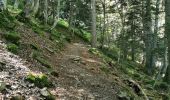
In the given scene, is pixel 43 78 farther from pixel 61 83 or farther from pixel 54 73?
pixel 54 73

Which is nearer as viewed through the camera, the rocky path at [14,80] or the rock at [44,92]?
the rocky path at [14,80]

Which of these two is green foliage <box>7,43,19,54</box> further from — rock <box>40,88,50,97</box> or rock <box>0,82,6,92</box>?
rock <box>0,82,6,92</box>

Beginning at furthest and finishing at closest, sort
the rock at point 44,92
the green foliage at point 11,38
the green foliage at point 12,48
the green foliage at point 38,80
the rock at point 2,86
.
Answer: the green foliage at point 11,38
the green foliage at point 12,48
the green foliage at point 38,80
the rock at point 44,92
the rock at point 2,86

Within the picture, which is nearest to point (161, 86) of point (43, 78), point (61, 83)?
point (61, 83)

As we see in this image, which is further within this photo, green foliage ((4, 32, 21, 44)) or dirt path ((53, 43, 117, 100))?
green foliage ((4, 32, 21, 44))

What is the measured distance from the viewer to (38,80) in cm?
957

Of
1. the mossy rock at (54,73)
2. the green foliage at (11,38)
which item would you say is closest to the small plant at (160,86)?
the mossy rock at (54,73)

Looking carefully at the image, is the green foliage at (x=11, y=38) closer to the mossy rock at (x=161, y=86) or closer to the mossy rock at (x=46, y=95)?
the mossy rock at (x=46, y=95)

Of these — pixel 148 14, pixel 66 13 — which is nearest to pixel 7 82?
pixel 148 14

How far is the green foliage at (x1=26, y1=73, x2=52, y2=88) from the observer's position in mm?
9430

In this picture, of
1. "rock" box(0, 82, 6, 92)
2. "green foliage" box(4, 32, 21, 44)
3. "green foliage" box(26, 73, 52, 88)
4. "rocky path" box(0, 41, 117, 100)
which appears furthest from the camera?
"green foliage" box(4, 32, 21, 44)

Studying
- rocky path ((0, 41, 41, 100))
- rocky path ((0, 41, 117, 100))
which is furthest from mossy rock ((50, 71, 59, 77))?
rocky path ((0, 41, 41, 100))

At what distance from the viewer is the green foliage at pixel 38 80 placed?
371 inches

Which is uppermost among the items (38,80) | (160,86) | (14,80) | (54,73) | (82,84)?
(14,80)
